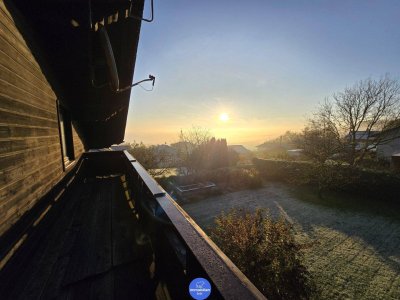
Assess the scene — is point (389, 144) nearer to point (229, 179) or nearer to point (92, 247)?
point (229, 179)

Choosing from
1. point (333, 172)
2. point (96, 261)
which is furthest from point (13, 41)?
point (333, 172)

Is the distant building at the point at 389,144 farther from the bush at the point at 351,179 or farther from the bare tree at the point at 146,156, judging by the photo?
the bare tree at the point at 146,156

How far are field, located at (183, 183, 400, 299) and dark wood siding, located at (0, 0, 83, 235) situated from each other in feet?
17.9

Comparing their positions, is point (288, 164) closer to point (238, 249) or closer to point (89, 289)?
point (238, 249)

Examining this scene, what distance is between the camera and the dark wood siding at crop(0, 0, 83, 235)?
171cm

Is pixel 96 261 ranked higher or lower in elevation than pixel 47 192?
lower

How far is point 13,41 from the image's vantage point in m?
1.91

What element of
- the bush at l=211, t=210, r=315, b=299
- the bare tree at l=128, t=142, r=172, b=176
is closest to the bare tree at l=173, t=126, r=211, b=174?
the bare tree at l=128, t=142, r=172, b=176

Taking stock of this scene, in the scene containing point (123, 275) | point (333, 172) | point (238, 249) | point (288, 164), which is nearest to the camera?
point (123, 275)

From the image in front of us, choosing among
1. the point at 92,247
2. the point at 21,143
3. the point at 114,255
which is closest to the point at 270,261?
the point at 114,255

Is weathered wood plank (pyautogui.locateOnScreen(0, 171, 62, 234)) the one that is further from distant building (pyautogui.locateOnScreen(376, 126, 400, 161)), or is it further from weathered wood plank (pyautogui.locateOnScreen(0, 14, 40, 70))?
distant building (pyautogui.locateOnScreen(376, 126, 400, 161))

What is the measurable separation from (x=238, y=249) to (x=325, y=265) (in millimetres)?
2979

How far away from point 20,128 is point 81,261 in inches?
58.2

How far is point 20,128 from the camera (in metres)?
2.03
